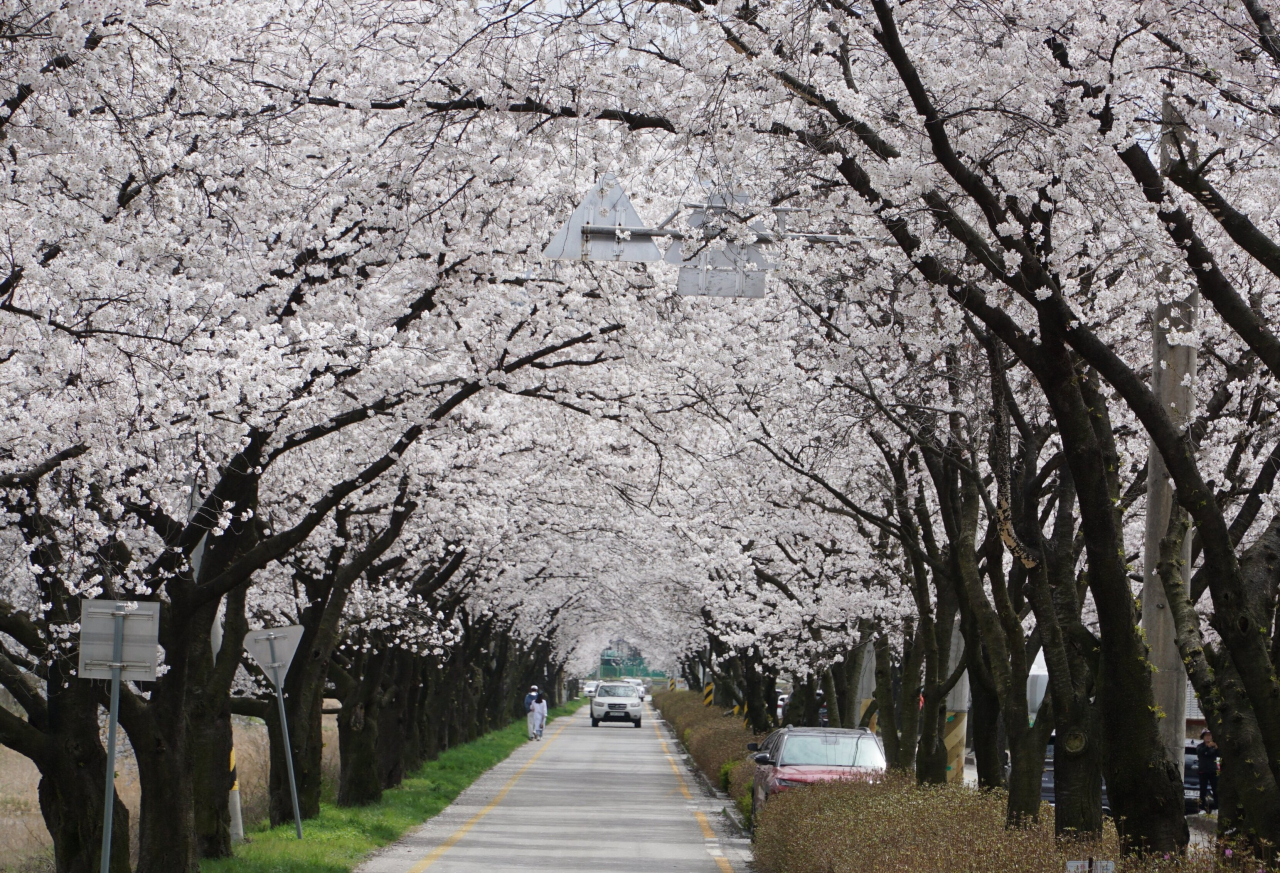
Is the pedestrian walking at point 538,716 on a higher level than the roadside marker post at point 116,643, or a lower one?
lower

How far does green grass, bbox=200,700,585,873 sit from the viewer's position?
49.2 feet

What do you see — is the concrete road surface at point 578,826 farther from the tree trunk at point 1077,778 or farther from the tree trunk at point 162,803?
the tree trunk at point 1077,778

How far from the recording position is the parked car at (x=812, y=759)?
17.9 m

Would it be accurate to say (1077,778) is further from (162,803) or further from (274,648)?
(274,648)

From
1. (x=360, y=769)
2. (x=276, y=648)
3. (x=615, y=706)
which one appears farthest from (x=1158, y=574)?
(x=615, y=706)

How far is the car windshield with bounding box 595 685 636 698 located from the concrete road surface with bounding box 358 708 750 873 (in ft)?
97.5

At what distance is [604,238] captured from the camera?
9.91 m

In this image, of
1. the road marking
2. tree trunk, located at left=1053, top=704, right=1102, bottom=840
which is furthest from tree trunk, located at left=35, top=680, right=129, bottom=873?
tree trunk, located at left=1053, top=704, right=1102, bottom=840

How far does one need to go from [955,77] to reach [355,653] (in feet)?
71.4

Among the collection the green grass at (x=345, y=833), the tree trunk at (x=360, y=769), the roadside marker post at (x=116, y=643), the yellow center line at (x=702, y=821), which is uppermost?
the roadside marker post at (x=116, y=643)

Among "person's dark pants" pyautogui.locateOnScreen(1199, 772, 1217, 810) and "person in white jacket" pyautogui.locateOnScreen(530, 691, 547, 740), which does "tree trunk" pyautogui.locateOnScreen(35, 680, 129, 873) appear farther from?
"person in white jacket" pyautogui.locateOnScreen(530, 691, 547, 740)

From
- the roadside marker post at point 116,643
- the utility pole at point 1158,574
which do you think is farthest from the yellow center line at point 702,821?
the utility pole at point 1158,574

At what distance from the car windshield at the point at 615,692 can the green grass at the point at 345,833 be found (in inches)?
1442

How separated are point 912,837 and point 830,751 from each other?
8.93 metres
